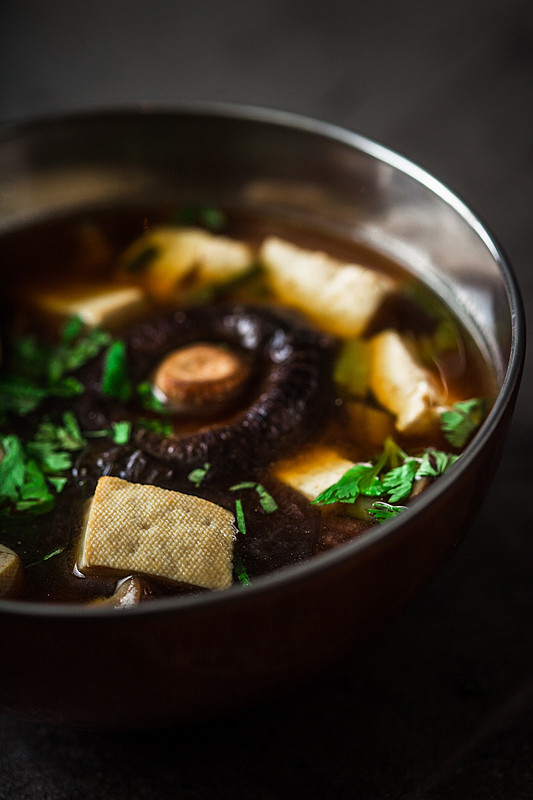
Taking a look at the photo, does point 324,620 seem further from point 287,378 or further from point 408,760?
point 287,378

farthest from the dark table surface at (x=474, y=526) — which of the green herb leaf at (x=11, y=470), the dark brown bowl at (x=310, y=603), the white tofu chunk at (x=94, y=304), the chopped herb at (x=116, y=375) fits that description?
the white tofu chunk at (x=94, y=304)

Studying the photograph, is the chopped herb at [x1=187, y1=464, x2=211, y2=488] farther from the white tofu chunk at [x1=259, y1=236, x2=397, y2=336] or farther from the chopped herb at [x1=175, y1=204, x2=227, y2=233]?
the chopped herb at [x1=175, y1=204, x2=227, y2=233]

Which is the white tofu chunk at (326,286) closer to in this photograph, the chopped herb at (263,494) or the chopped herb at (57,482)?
the chopped herb at (263,494)

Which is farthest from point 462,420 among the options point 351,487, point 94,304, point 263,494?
point 94,304

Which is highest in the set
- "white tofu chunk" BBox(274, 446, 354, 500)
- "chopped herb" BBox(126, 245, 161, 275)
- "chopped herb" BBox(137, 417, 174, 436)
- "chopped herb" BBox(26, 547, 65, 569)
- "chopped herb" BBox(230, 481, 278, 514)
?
"chopped herb" BBox(126, 245, 161, 275)

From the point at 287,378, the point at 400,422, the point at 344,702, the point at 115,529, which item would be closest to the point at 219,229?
the point at 287,378

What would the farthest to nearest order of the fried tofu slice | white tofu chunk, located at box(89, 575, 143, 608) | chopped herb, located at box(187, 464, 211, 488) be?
the fried tofu slice, chopped herb, located at box(187, 464, 211, 488), white tofu chunk, located at box(89, 575, 143, 608)

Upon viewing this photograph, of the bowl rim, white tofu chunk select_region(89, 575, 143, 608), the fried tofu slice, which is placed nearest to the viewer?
the bowl rim

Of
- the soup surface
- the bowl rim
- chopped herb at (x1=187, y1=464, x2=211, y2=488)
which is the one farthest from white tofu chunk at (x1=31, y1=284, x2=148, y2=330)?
chopped herb at (x1=187, y1=464, x2=211, y2=488)
